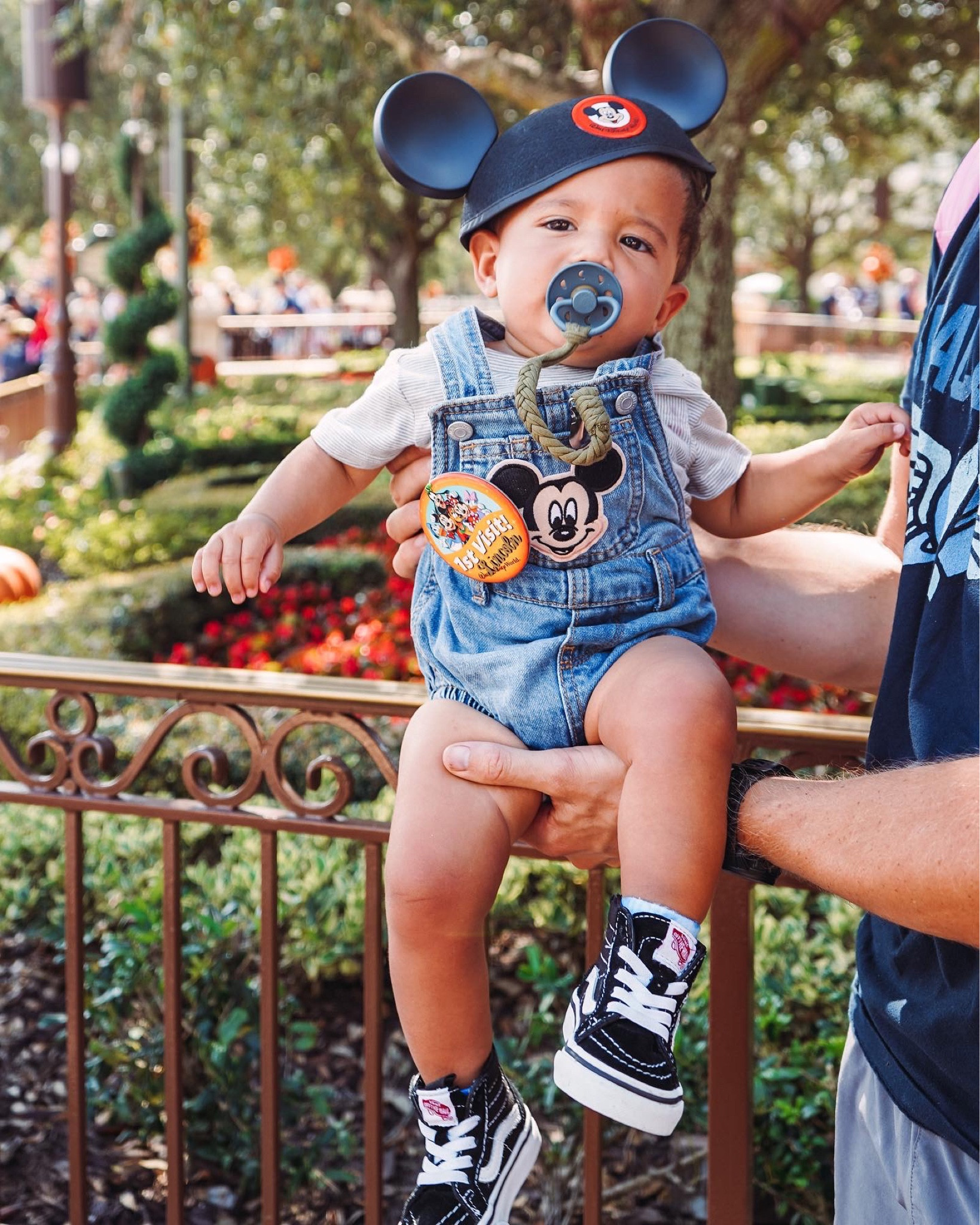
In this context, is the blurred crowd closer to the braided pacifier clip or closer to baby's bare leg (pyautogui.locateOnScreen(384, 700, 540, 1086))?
the braided pacifier clip

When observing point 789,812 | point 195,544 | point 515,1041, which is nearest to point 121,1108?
point 515,1041

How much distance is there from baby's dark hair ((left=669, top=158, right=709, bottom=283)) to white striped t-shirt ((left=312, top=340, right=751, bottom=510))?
A: 6.6 inches

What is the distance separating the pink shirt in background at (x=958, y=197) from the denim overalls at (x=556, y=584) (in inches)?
18.0

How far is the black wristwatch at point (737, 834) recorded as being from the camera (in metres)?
1.72

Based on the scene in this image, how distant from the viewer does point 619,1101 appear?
1508 millimetres

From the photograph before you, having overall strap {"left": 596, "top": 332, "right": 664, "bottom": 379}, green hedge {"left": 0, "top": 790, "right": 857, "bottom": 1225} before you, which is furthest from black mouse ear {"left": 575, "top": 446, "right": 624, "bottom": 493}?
green hedge {"left": 0, "top": 790, "right": 857, "bottom": 1225}

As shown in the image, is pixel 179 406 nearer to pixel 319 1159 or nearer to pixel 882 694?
pixel 319 1159

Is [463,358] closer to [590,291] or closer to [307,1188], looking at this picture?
[590,291]

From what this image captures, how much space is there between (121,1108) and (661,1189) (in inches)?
53.3

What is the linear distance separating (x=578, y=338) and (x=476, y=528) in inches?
11.9

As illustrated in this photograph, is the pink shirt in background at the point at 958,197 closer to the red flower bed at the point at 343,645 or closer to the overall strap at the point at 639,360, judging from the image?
the overall strap at the point at 639,360

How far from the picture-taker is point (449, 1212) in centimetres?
168

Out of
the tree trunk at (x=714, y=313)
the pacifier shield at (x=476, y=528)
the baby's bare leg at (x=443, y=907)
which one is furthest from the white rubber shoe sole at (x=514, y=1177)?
the tree trunk at (x=714, y=313)

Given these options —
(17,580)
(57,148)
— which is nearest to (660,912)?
(17,580)
